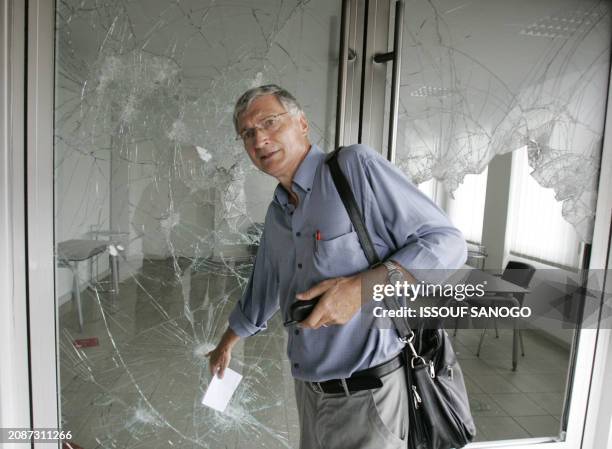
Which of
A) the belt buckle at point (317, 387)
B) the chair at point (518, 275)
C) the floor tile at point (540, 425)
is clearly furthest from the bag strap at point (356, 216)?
the floor tile at point (540, 425)

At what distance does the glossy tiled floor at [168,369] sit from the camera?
148 cm

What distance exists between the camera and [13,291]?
1.41 m

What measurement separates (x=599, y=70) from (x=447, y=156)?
2.64ft

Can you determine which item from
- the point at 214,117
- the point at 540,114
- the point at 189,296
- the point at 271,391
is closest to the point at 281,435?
the point at 271,391

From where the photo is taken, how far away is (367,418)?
0.96 meters

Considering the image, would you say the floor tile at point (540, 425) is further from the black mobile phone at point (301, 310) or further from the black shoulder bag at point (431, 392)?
the black mobile phone at point (301, 310)

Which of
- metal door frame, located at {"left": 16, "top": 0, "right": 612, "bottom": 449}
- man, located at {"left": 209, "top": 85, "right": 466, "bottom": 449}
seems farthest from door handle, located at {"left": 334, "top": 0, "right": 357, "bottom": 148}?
man, located at {"left": 209, "top": 85, "right": 466, "bottom": 449}

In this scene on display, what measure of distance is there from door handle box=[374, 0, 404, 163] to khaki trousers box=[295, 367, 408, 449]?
84 centimetres

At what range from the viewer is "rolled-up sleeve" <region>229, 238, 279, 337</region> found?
1.19 m

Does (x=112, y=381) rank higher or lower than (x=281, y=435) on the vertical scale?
higher

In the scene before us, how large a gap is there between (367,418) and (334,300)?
0.33 meters

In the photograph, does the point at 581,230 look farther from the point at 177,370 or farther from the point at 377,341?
the point at 177,370

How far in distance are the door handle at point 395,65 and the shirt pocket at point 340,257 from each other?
66cm

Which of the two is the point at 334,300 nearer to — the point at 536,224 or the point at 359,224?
the point at 359,224
